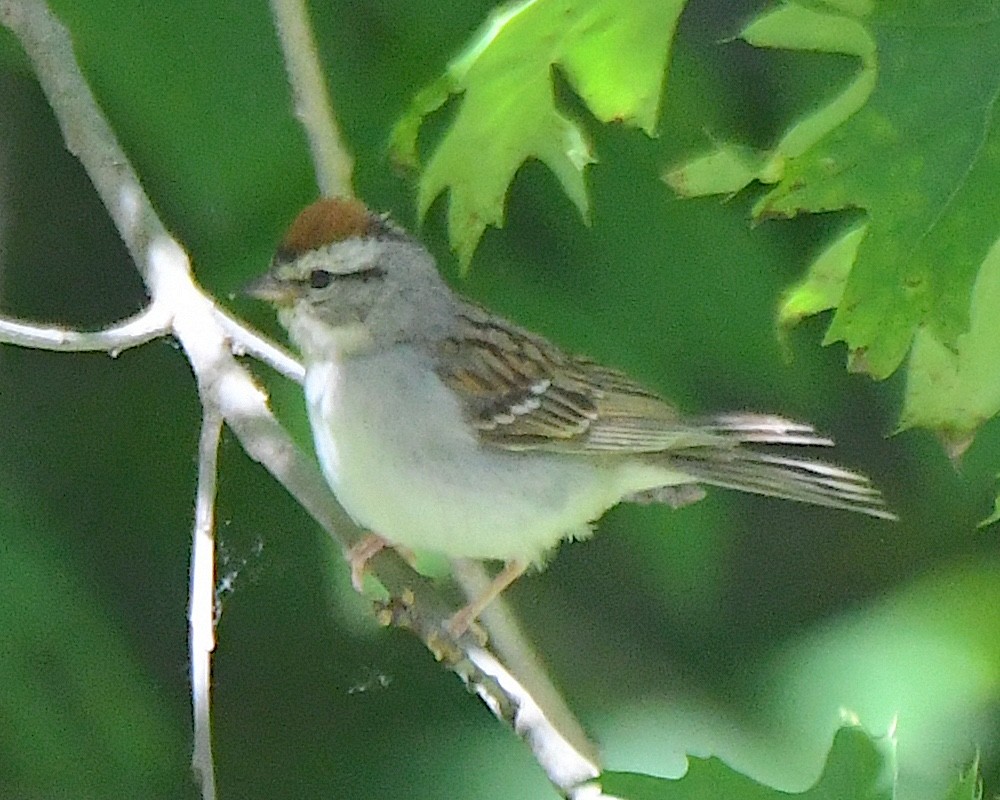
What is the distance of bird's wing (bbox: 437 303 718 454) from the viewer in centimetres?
145

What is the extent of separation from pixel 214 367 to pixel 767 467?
544 mm

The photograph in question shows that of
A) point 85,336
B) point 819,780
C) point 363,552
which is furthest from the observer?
point 363,552

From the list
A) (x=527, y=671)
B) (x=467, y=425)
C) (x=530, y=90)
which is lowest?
(x=527, y=671)

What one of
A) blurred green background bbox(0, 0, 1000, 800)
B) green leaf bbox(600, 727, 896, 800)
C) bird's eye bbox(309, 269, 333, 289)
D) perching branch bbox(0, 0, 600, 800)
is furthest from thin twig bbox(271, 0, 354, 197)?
green leaf bbox(600, 727, 896, 800)

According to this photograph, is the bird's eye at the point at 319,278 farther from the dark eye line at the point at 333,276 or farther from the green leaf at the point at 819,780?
the green leaf at the point at 819,780

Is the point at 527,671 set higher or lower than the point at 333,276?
lower

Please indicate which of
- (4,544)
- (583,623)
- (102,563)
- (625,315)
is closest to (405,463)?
(625,315)

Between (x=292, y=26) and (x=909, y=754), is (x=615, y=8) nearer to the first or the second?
(x=292, y=26)

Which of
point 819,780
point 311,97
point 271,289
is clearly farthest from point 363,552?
point 819,780

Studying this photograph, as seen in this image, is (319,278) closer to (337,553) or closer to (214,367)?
(214,367)

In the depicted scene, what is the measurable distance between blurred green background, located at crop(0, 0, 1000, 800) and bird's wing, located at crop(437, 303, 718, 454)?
92 millimetres

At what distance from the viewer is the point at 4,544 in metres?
1.54

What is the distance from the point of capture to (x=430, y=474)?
4.47 feet

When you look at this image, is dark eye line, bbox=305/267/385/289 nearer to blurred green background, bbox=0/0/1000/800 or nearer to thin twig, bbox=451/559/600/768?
blurred green background, bbox=0/0/1000/800
